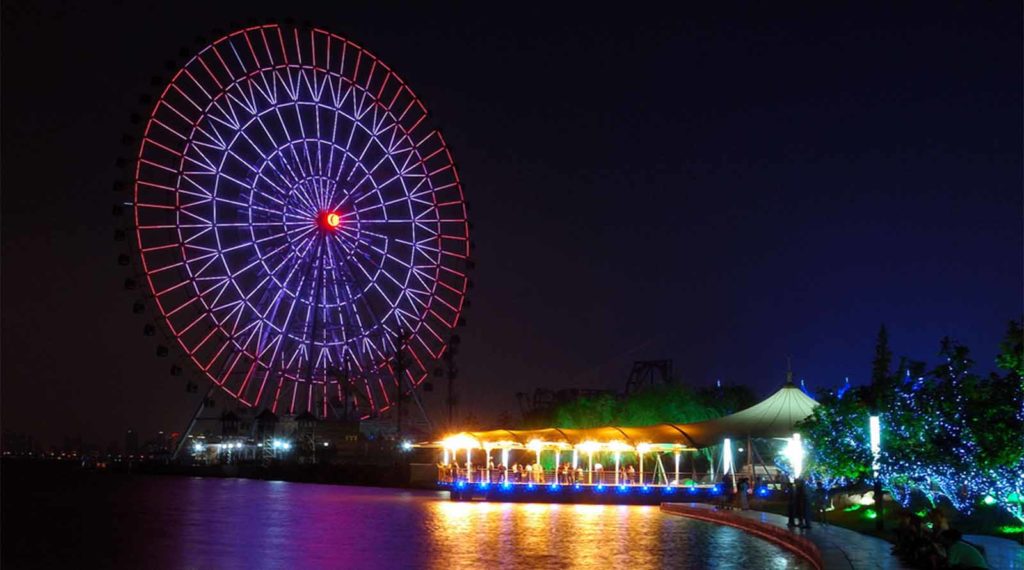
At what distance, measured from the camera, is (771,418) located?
44.7 meters

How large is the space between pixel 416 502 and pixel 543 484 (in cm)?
599

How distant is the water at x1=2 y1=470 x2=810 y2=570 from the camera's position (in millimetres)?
20906

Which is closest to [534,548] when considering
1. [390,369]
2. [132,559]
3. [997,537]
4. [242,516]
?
[132,559]

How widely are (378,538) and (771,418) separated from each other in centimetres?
2263

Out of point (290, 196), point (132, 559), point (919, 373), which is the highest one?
point (290, 196)

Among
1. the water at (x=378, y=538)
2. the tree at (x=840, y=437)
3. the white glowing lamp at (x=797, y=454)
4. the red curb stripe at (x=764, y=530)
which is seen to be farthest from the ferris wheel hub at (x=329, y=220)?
the tree at (x=840, y=437)

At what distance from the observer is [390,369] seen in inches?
2349

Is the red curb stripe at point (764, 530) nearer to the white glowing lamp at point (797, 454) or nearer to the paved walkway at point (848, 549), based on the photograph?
the paved walkway at point (848, 549)

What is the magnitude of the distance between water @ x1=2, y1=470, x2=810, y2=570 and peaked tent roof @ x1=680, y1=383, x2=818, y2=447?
17.2 feet

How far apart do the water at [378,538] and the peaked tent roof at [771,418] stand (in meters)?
5.25

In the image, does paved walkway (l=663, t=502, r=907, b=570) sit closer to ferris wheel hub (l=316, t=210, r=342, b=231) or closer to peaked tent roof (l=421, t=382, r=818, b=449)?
peaked tent roof (l=421, t=382, r=818, b=449)

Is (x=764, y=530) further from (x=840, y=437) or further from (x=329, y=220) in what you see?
(x=329, y=220)

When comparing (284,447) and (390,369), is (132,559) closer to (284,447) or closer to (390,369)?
(390,369)

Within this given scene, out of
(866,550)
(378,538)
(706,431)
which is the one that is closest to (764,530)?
(866,550)
